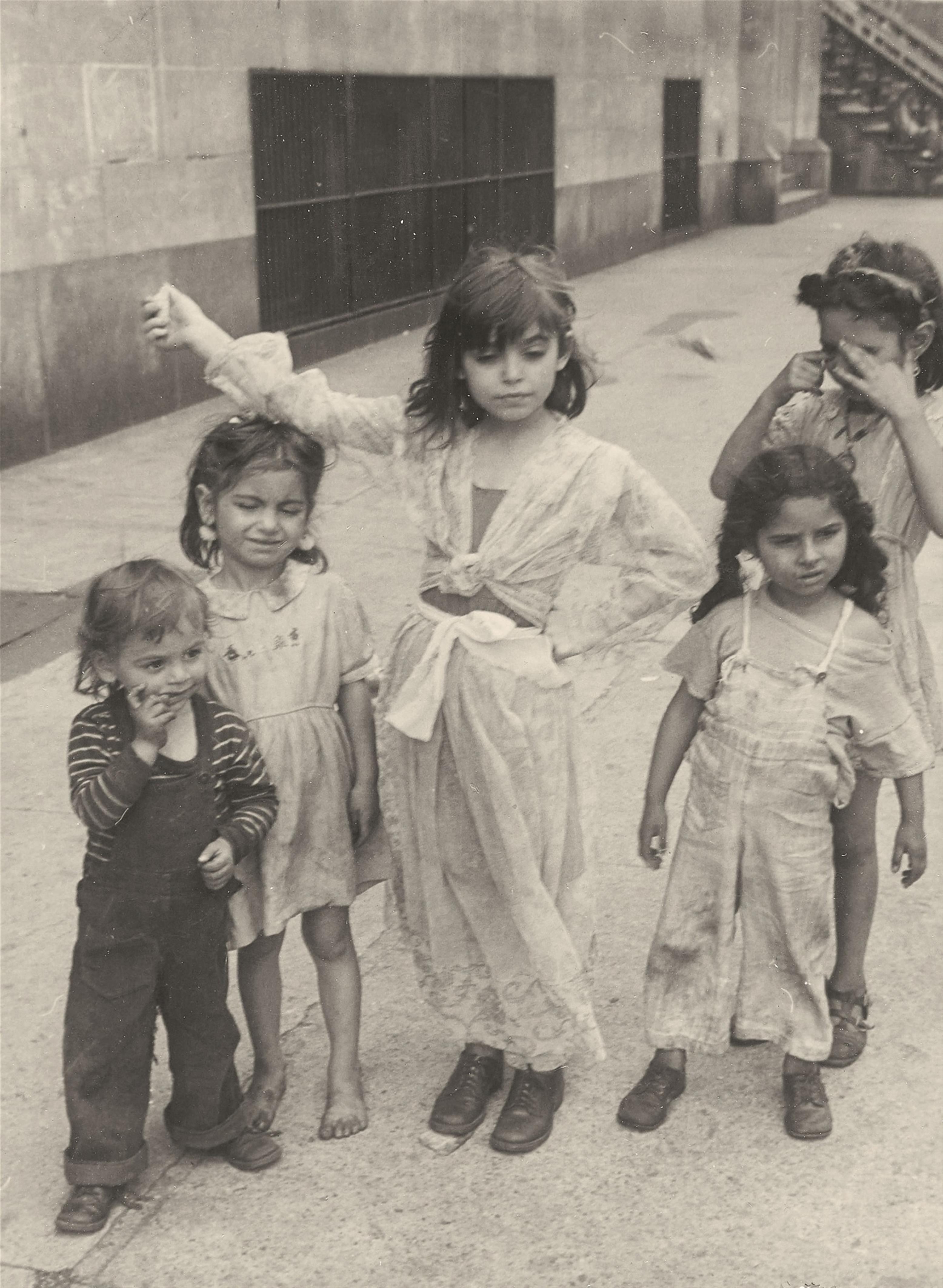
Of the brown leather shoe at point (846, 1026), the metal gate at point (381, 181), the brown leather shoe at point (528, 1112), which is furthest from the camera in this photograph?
the metal gate at point (381, 181)

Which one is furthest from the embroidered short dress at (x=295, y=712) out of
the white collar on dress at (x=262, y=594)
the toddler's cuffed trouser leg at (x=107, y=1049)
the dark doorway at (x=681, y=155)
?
the dark doorway at (x=681, y=155)

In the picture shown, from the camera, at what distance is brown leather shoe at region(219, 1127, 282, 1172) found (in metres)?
2.80

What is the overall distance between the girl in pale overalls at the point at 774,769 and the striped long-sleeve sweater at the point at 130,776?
0.74 m

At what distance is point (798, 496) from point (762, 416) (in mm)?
334

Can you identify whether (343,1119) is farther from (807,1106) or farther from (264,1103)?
(807,1106)

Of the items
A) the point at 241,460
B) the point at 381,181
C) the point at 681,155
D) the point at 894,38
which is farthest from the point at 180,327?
the point at 894,38

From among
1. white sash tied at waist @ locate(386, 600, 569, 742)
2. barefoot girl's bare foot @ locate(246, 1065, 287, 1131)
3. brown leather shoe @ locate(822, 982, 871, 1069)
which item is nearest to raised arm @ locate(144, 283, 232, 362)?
white sash tied at waist @ locate(386, 600, 569, 742)

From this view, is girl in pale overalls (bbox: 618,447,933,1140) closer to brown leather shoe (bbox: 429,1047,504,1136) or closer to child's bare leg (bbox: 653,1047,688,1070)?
child's bare leg (bbox: 653,1047,688,1070)

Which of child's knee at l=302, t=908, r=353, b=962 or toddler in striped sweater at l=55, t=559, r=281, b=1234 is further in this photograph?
child's knee at l=302, t=908, r=353, b=962

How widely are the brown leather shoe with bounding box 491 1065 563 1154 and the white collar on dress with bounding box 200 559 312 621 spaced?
976 millimetres

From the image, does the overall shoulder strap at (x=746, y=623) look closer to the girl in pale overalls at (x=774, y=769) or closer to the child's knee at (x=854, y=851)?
the girl in pale overalls at (x=774, y=769)

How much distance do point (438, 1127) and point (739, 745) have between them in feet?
2.89

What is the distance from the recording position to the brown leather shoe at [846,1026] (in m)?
3.11

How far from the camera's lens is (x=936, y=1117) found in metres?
2.93
